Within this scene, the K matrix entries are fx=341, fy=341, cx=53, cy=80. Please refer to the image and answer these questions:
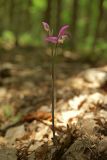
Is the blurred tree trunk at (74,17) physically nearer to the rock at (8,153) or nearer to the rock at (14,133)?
the rock at (14,133)

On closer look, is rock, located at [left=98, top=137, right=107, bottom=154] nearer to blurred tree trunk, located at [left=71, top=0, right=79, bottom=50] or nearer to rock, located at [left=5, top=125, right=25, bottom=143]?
rock, located at [left=5, top=125, right=25, bottom=143]

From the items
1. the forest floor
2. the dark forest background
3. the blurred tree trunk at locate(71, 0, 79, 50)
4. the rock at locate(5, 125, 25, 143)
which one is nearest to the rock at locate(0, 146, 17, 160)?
the forest floor

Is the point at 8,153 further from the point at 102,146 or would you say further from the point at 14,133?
the point at 102,146

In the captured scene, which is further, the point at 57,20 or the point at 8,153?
the point at 57,20

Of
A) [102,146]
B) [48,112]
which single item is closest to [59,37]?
[102,146]

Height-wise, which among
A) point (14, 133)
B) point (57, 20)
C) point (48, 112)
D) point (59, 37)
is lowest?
point (14, 133)

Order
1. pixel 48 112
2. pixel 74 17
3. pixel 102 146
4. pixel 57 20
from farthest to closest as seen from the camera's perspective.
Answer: pixel 74 17, pixel 57 20, pixel 48 112, pixel 102 146

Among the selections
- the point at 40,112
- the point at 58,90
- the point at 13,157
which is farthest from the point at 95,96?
the point at 13,157

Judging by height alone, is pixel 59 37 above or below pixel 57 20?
above
